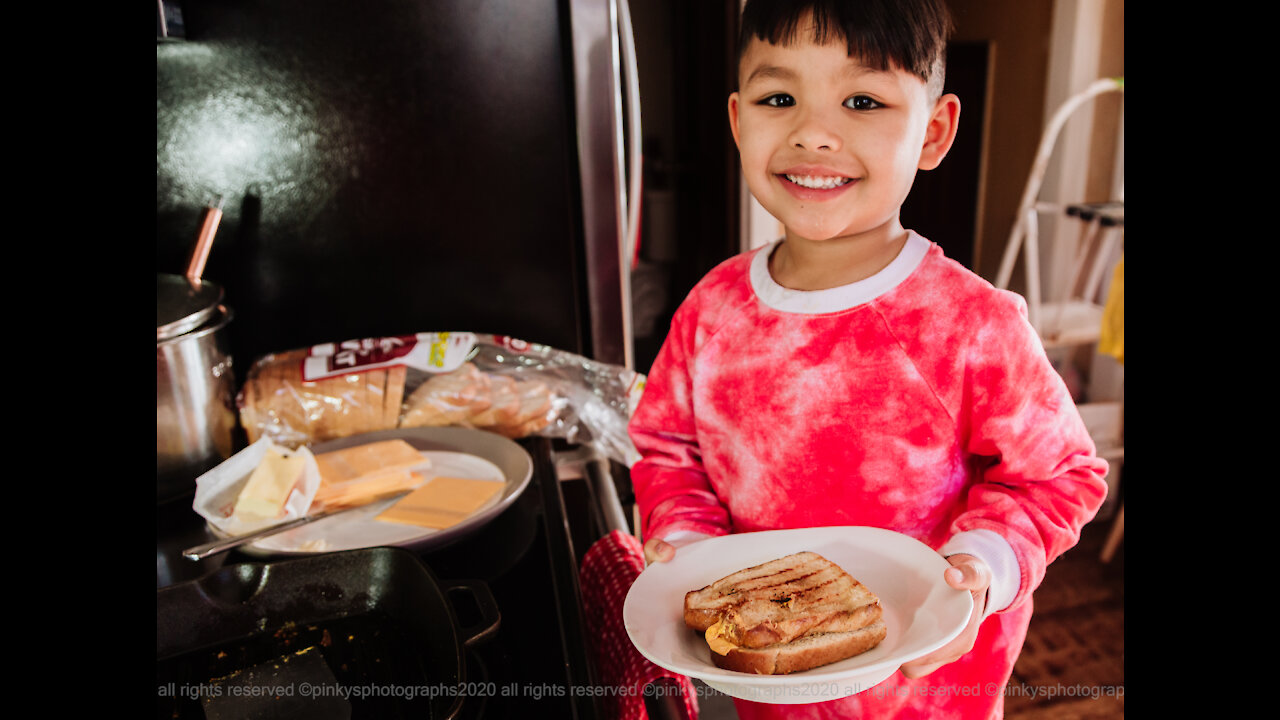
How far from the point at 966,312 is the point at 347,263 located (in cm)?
113

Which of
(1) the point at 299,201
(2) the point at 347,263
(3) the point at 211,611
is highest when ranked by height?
(1) the point at 299,201

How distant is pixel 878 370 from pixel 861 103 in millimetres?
189

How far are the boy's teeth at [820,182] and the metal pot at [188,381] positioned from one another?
831 millimetres

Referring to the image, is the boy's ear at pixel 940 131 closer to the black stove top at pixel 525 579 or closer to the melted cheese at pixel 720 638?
the melted cheese at pixel 720 638

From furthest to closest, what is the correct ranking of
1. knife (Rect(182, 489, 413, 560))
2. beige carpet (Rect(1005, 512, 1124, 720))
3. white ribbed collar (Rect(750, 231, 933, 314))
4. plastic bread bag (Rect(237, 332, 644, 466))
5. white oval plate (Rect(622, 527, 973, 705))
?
beige carpet (Rect(1005, 512, 1124, 720)) → plastic bread bag (Rect(237, 332, 644, 466)) → knife (Rect(182, 489, 413, 560)) → white ribbed collar (Rect(750, 231, 933, 314)) → white oval plate (Rect(622, 527, 973, 705))

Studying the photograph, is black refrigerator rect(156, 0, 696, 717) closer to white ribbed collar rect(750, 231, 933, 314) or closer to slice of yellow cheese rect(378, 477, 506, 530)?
slice of yellow cheese rect(378, 477, 506, 530)

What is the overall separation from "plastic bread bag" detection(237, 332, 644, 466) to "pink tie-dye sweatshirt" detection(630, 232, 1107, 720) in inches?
24.8

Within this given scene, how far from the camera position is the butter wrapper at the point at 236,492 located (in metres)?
0.90

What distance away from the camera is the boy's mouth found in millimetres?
536

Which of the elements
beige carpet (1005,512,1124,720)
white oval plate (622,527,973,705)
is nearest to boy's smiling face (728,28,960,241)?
white oval plate (622,527,973,705)

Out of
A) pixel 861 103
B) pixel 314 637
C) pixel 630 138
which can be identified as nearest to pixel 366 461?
pixel 314 637
